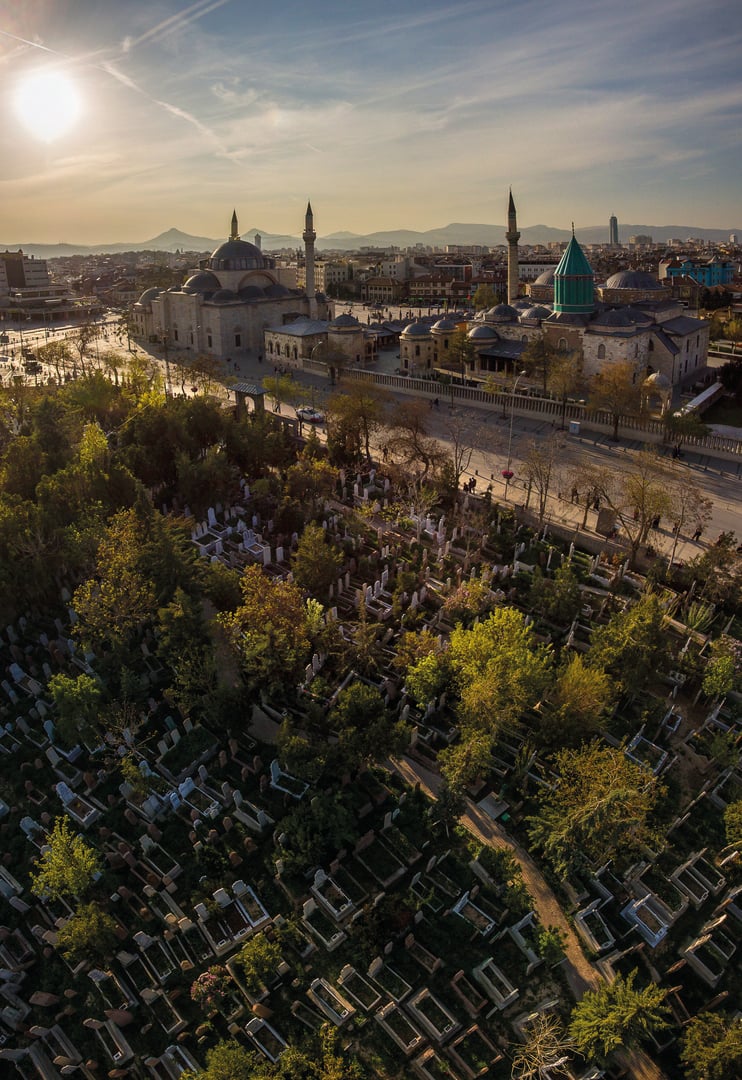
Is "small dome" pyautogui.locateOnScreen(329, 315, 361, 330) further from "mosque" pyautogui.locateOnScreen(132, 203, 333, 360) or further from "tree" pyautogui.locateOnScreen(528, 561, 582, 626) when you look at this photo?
"tree" pyautogui.locateOnScreen(528, 561, 582, 626)

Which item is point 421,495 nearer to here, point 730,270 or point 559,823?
point 559,823

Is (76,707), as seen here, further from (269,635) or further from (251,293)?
(251,293)

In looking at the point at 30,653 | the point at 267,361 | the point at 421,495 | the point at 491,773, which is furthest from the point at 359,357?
the point at 491,773

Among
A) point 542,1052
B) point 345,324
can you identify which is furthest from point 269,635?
point 345,324

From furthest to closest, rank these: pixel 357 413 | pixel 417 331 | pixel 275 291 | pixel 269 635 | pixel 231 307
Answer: pixel 275 291 < pixel 231 307 < pixel 417 331 < pixel 357 413 < pixel 269 635

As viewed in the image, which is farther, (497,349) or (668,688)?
(497,349)

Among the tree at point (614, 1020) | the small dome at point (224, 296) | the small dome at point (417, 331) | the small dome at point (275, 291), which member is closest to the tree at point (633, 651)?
the tree at point (614, 1020)
